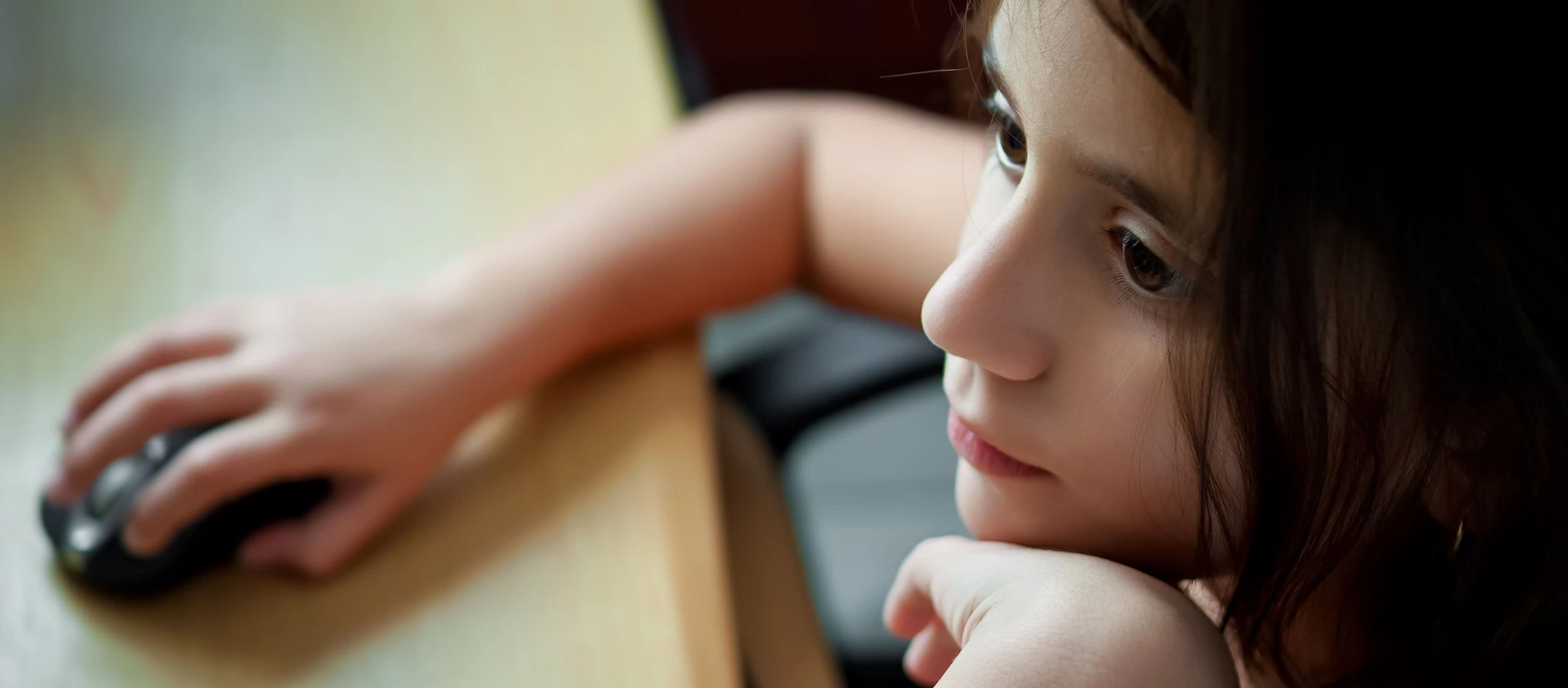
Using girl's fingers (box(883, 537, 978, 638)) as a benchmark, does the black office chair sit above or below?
below

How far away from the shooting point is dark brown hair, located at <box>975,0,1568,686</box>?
0.28 metres

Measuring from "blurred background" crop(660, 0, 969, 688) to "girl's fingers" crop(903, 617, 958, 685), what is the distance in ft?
0.75

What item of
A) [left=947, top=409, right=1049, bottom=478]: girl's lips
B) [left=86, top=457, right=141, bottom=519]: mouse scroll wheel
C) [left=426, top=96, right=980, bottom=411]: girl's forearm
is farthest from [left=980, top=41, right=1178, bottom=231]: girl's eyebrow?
[left=86, top=457, right=141, bottom=519]: mouse scroll wheel

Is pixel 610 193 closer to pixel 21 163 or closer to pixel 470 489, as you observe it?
pixel 470 489

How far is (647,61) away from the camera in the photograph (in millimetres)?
778

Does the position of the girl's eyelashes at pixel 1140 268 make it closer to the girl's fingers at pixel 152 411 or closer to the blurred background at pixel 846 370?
the blurred background at pixel 846 370

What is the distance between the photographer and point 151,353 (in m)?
0.58

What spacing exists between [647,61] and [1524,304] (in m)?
0.56

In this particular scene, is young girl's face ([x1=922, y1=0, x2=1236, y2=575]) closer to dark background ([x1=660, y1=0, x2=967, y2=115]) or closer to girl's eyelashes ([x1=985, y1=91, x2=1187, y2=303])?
girl's eyelashes ([x1=985, y1=91, x2=1187, y2=303])

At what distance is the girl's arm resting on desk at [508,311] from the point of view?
55 centimetres

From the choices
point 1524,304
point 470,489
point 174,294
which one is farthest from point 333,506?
point 1524,304

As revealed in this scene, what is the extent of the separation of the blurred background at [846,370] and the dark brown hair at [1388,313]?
26 centimetres

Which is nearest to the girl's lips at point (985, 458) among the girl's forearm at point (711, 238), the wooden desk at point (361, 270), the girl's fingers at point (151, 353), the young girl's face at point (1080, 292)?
the young girl's face at point (1080, 292)

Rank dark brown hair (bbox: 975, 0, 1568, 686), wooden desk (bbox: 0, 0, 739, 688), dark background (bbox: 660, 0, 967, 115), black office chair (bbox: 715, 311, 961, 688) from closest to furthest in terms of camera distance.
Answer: dark brown hair (bbox: 975, 0, 1568, 686)
wooden desk (bbox: 0, 0, 739, 688)
black office chair (bbox: 715, 311, 961, 688)
dark background (bbox: 660, 0, 967, 115)
